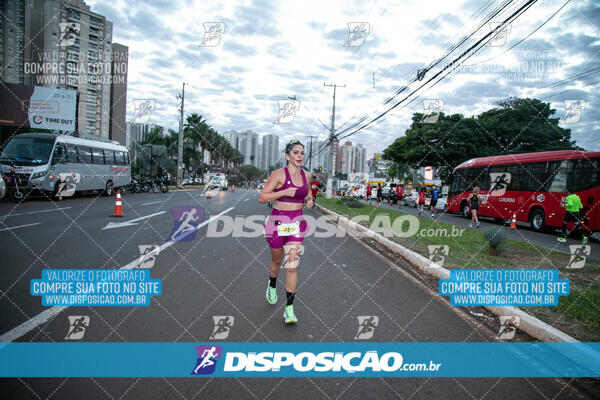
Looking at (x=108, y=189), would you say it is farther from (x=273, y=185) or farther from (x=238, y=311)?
(x=273, y=185)

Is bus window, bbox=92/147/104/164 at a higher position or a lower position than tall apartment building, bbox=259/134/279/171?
lower

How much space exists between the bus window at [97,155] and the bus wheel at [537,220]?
80.0ft

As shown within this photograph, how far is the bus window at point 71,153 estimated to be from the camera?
19.3 meters

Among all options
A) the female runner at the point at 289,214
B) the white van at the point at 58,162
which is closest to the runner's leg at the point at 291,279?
the female runner at the point at 289,214

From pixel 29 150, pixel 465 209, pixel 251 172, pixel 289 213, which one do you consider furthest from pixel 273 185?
pixel 251 172

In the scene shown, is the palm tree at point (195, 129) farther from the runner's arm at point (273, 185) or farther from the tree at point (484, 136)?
the runner's arm at point (273, 185)

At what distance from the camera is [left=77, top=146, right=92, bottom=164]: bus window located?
67.6 ft

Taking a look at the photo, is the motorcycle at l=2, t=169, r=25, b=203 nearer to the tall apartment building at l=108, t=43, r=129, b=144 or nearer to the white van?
the white van

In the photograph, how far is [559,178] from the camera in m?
15.7

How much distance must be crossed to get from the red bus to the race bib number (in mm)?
14726

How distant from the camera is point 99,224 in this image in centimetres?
999

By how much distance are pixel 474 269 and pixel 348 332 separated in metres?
3.88

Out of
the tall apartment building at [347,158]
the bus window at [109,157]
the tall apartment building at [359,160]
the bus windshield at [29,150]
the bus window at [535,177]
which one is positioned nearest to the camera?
the bus window at [535,177]

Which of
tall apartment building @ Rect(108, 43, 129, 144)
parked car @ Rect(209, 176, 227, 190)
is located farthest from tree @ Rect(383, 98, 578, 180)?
tall apartment building @ Rect(108, 43, 129, 144)
